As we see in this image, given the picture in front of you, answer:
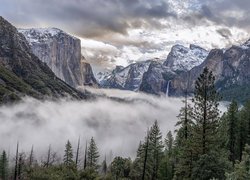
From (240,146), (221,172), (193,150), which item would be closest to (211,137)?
(193,150)

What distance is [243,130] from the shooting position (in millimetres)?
95312

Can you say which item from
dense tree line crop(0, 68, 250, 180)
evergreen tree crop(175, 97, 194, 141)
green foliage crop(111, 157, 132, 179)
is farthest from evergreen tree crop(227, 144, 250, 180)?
green foliage crop(111, 157, 132, 179)

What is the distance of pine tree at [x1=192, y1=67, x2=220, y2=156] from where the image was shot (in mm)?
66438

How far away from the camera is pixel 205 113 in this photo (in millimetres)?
68625

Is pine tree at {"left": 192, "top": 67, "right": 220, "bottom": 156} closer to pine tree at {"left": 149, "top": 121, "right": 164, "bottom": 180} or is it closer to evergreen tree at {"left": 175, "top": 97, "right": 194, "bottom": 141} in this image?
evergreen tree at {"left": 175, "top": 97, "right": 194, "bottom": 141}

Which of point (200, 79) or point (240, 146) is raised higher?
point (200, 79)

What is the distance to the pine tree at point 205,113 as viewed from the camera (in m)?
66.4

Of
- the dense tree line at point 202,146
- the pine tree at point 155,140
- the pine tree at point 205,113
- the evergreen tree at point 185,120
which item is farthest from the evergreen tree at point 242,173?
the pine tree at point 155,140

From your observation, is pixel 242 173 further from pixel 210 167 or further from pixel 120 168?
pixel 120 168

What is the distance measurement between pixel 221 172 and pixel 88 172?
55.8m

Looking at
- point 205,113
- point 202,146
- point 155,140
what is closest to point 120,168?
point 155,140

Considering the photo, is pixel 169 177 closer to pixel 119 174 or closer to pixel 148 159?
pixel 148 159

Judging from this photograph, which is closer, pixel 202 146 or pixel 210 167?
pixel 210 167

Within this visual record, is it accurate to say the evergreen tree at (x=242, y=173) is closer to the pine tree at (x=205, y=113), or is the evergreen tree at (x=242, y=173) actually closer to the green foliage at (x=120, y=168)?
the pine tree at (x=205, y=113)
